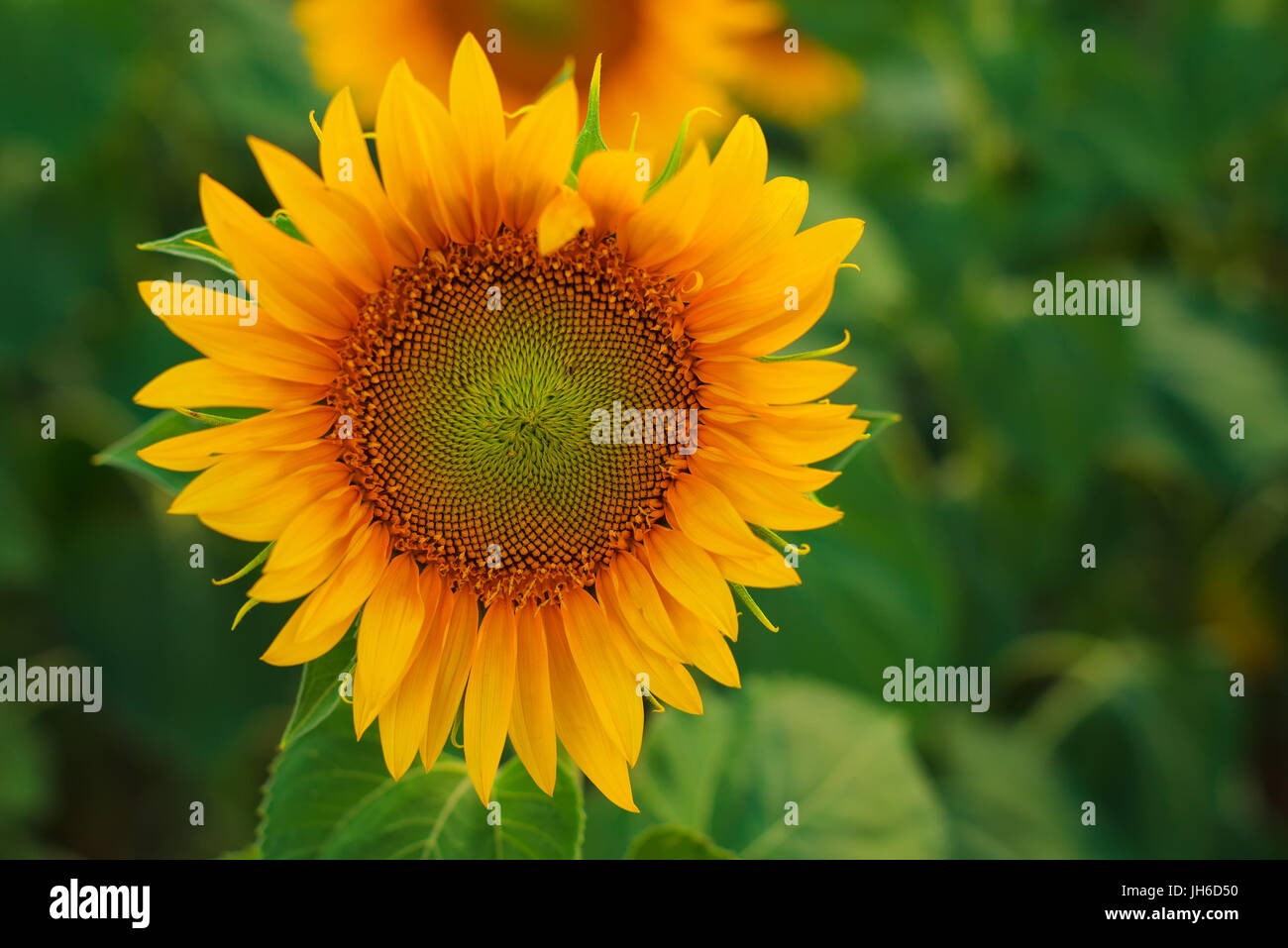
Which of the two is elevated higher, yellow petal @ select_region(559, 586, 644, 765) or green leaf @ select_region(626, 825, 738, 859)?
yellow petal @ select_region(559, 586, 644, 765)

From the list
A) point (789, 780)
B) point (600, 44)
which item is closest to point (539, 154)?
point (789, 780)

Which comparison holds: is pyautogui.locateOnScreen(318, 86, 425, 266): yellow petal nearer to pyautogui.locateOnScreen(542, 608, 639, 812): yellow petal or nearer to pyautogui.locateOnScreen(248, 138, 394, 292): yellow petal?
pyautogui.locateOnScreen(248, 138, 394, 292): yellow petal

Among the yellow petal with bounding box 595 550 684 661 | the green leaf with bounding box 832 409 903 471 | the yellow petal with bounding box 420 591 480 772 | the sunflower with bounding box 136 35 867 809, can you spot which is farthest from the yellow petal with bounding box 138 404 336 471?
the green leaf with bounding box 832 409 903 471

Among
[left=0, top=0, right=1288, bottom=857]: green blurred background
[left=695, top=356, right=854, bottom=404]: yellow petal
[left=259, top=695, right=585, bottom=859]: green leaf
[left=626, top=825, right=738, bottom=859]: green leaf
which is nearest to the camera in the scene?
[left=695, top=356, right=854, bottom=404]: yellow petal

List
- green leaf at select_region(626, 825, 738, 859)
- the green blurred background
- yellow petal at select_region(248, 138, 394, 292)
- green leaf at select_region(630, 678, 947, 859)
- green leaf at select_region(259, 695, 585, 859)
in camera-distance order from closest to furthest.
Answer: yellow petal at select_region(248, 138, 394, 292) → green leaf at select_region(259, 695, 585, 859) → green leaf at select_region(626, 825, 738, 859) → green leaf at select_region(630, 678, 947, 859) → the green blurred background

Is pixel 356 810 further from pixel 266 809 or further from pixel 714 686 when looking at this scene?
pixel 714 686
